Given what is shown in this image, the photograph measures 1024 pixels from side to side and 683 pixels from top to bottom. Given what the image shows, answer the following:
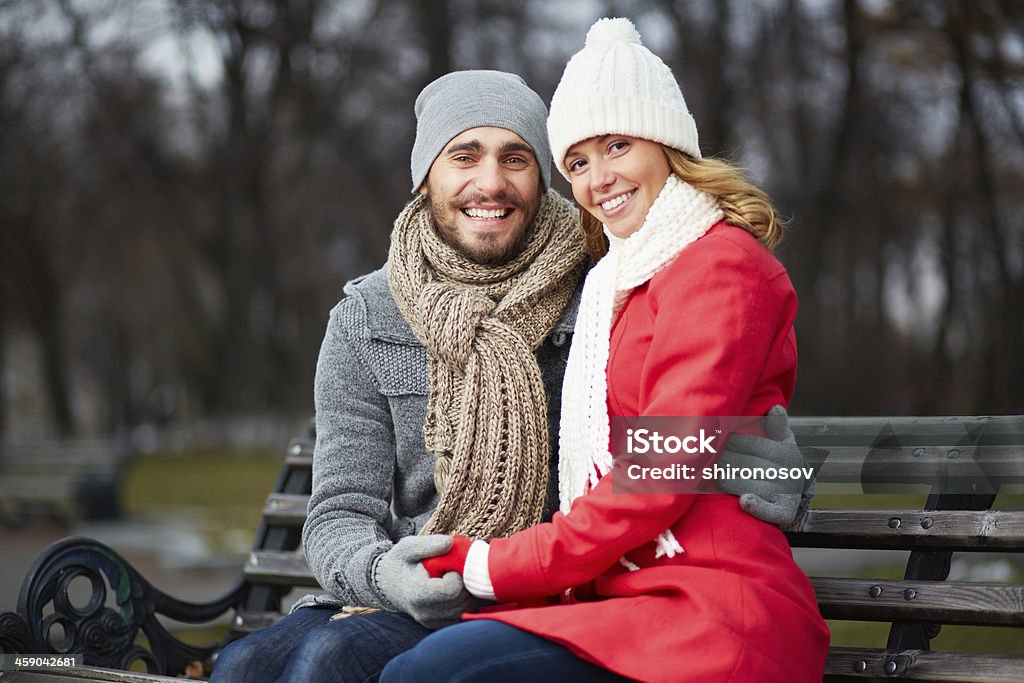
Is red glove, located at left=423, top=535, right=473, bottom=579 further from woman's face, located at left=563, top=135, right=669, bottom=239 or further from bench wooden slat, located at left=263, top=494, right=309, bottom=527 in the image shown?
bench wooden slat, located at left=263, top=494, right=309, bottom=527

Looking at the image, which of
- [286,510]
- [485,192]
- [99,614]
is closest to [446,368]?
[485,192]

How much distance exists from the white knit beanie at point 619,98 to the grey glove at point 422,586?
98 cm

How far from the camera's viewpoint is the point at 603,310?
2.73 m

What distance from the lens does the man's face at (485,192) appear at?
130 inches

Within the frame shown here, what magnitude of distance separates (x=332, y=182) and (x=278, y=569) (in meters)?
22.2

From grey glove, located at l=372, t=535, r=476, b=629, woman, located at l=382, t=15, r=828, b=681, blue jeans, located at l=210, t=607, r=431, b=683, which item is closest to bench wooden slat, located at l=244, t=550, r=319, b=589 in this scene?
blue jeans, located at l=210, t=607, r=431, b=683

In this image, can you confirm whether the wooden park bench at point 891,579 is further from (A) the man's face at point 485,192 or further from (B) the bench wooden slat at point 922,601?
(A) the man's face at point 485,192

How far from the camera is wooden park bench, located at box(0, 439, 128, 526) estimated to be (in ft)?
42.3

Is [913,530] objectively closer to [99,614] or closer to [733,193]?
[733,193]

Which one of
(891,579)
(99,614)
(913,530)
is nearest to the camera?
(913,530)

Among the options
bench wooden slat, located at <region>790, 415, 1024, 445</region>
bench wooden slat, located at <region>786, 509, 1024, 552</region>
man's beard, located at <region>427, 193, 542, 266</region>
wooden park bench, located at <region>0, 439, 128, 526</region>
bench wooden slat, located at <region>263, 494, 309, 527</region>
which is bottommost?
wooden park bench, located at <region>0, 439, 128, 526</region>

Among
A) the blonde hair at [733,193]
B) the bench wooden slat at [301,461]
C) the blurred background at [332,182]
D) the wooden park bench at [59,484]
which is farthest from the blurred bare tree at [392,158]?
the blonde hair at [733,193]

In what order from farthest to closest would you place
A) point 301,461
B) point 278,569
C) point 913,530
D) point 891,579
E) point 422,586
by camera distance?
point 301,461 → point 278,569 → point 891,579 → point 913,530 → point 422,586

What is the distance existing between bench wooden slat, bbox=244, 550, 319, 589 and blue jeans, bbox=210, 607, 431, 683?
0.94 meters
